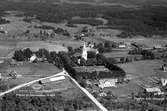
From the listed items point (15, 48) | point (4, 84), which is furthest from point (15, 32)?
point (4, 84)

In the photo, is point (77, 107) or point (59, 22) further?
point (59, 22)

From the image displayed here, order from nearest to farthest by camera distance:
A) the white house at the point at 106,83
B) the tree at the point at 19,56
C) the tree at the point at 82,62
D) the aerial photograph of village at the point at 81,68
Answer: the aerial photograph of village at the point at 81,68
the white house at the point at 106,83
the tree at the point at 82,62
the tree at the point at 19,56

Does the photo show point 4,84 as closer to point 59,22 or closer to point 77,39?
point 77,39

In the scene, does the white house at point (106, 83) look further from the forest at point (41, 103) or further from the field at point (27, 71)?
the field at point (27, 71)

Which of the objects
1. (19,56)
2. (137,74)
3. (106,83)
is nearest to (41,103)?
(106,83)

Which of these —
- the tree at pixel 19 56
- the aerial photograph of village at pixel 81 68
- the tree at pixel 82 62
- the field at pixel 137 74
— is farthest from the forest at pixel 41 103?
the tree at pixel 19 56

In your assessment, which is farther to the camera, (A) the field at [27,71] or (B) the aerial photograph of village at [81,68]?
(A) the field at [27,71]

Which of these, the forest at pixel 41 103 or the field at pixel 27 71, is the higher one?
the forest at pixel 41 103

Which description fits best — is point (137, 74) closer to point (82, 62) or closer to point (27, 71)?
point (82, 62)

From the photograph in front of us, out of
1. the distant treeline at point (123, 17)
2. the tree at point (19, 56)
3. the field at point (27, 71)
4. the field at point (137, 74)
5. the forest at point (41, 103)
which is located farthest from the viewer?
the distant treeline at point (123, 17)
